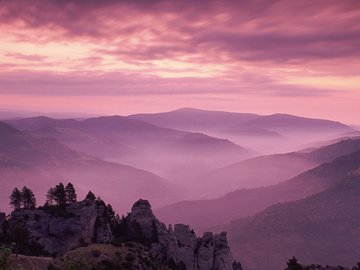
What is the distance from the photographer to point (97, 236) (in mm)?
135625

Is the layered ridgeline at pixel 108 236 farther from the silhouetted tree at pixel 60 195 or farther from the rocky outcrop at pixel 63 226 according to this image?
the silhouetted tree at pixel 60 195

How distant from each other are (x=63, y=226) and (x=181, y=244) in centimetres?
4187

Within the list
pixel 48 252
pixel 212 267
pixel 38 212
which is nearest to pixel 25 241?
pixel 48 252

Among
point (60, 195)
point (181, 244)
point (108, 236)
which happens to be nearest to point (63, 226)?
point (108, 236)

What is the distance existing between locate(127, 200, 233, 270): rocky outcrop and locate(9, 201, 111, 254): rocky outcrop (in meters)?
12.6

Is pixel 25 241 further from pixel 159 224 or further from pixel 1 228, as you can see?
pixel 159 224

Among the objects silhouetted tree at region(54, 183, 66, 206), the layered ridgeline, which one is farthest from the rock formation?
silhouetted tree at region(54, 183, 66, 206)

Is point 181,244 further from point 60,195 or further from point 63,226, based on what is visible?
point 60,195

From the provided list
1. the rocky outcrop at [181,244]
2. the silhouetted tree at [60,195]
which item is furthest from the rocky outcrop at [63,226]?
the rocky outcrop at [181,244]

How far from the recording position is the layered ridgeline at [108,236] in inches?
4835

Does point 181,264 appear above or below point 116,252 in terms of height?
below

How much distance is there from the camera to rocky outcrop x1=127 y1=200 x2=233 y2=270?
14112cm

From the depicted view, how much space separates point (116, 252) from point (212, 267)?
185 feet

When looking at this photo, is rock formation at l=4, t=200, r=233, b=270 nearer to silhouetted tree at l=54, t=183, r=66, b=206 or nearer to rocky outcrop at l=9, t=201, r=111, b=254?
rocky outcrop at l=9, t=201, r=111, b=254
